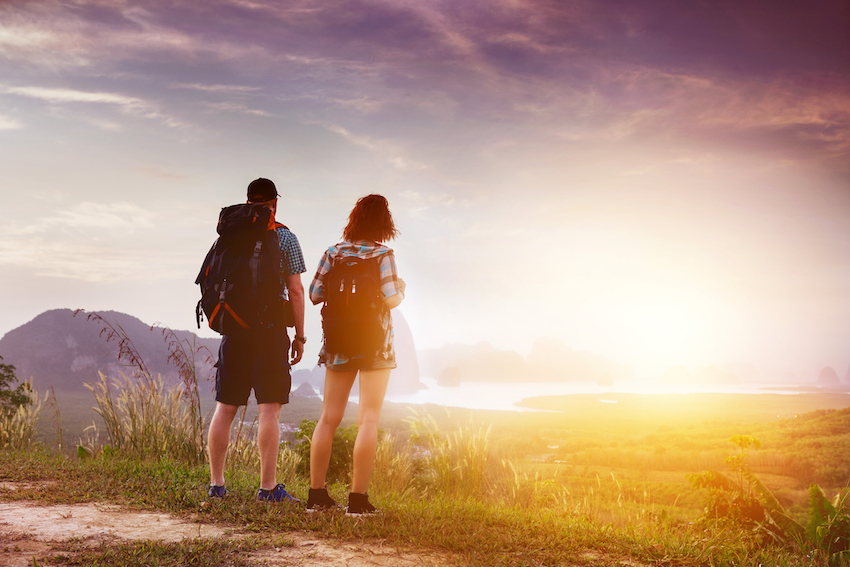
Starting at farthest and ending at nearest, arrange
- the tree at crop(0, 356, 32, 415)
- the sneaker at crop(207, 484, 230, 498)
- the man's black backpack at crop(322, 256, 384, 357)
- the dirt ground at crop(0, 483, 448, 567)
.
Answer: the tree at crop(0, 356, 32, 415) → the sneaker at crop(207, 484, 230, 498) → the man's black backpack at crop(322, 256, 384, 357) → the dirt ground at crop(0, 483, 448, 567)

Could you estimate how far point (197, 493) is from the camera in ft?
15.0

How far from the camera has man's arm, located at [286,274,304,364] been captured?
13.9 ft

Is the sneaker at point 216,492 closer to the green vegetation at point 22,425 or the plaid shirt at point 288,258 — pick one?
the plaid shirt at point 288,258

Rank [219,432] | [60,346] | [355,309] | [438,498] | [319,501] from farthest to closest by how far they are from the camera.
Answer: [60,346], [438,498], [219,432], [319,501], [355,309]

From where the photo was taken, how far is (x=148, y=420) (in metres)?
7.16

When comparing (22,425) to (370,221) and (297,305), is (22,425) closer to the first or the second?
(297,305)

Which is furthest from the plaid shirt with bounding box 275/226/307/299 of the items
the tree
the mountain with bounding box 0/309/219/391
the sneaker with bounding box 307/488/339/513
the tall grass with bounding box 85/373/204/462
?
the mountain with bounding box 0/309/219/391

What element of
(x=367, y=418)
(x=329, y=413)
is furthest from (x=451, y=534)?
(x=329, y=413)

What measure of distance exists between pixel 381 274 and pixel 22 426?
8767 mm

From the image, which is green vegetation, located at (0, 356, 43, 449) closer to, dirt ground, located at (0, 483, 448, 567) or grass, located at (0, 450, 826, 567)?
grass, located at (0, 450, 826, 567)

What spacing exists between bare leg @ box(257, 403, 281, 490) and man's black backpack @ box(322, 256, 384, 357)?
83 cm

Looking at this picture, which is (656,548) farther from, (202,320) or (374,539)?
(202,320)

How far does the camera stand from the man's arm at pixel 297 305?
13.9 feet

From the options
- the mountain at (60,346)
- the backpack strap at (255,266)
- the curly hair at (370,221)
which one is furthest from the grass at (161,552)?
the mountain at (60,346)
